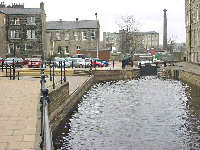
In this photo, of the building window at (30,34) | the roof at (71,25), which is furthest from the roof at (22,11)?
the roof at (71,25)

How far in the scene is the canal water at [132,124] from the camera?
13.5m

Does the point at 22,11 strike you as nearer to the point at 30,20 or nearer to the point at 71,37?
the point at 30,20

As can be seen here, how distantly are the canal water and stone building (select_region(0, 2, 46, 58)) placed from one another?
41.1 m

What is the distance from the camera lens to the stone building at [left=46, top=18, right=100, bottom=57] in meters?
74.6

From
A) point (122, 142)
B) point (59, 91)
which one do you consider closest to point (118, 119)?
point (59, 91)

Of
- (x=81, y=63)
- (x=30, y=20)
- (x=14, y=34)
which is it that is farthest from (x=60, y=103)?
(x=14, y=34)

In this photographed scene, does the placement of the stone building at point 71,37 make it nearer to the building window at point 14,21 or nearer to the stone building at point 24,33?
the stone building at point 24,33

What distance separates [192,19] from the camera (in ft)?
179

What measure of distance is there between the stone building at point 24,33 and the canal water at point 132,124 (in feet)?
135

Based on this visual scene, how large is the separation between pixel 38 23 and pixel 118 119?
165 ft

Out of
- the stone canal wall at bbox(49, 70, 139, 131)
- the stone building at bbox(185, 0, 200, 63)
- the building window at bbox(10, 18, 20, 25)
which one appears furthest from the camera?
the building window at bbox(10, 18, 20, 25)

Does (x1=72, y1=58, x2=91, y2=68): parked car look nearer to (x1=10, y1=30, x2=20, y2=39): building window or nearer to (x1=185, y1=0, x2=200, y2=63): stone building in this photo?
(x1=185, y1=0, x2=200, y2=63): stone building

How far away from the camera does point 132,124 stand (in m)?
17.0

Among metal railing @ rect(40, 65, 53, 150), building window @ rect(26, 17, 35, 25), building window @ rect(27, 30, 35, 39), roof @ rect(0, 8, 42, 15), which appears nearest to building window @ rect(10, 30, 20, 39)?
building window @ rect(27, 30, 35, 39)
